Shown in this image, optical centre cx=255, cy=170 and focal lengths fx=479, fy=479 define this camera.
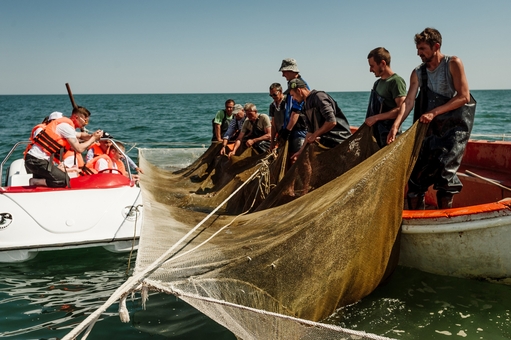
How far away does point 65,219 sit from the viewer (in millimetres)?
6094

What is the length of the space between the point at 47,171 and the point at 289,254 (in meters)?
4.73

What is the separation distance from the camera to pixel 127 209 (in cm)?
641

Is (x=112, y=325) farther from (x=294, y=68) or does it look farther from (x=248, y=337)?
(x=294, y=68)

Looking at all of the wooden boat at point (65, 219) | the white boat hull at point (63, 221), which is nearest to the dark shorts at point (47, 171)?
the wooden boat at point (65, 219)

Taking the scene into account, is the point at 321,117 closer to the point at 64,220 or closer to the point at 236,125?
the point at 64,220

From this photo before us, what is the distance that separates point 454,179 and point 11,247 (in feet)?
16.8

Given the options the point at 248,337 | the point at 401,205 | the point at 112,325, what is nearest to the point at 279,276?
the point at 248,337

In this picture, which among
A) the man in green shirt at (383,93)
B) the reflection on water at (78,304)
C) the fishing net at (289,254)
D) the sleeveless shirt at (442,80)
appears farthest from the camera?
the man in green shirt at (383,93)

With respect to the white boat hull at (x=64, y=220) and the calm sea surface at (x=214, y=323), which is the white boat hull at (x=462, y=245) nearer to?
the calm sea surface at (x=214, y=323)

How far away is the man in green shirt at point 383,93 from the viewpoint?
509cm

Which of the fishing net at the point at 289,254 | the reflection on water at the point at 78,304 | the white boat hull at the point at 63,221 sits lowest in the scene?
the reflection on water at the point at 78,304

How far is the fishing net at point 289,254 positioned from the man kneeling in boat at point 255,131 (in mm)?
3854

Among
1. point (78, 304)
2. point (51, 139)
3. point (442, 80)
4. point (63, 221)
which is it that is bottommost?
point (78, 304)

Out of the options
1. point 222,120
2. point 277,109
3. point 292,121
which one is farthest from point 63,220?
point 222,120
